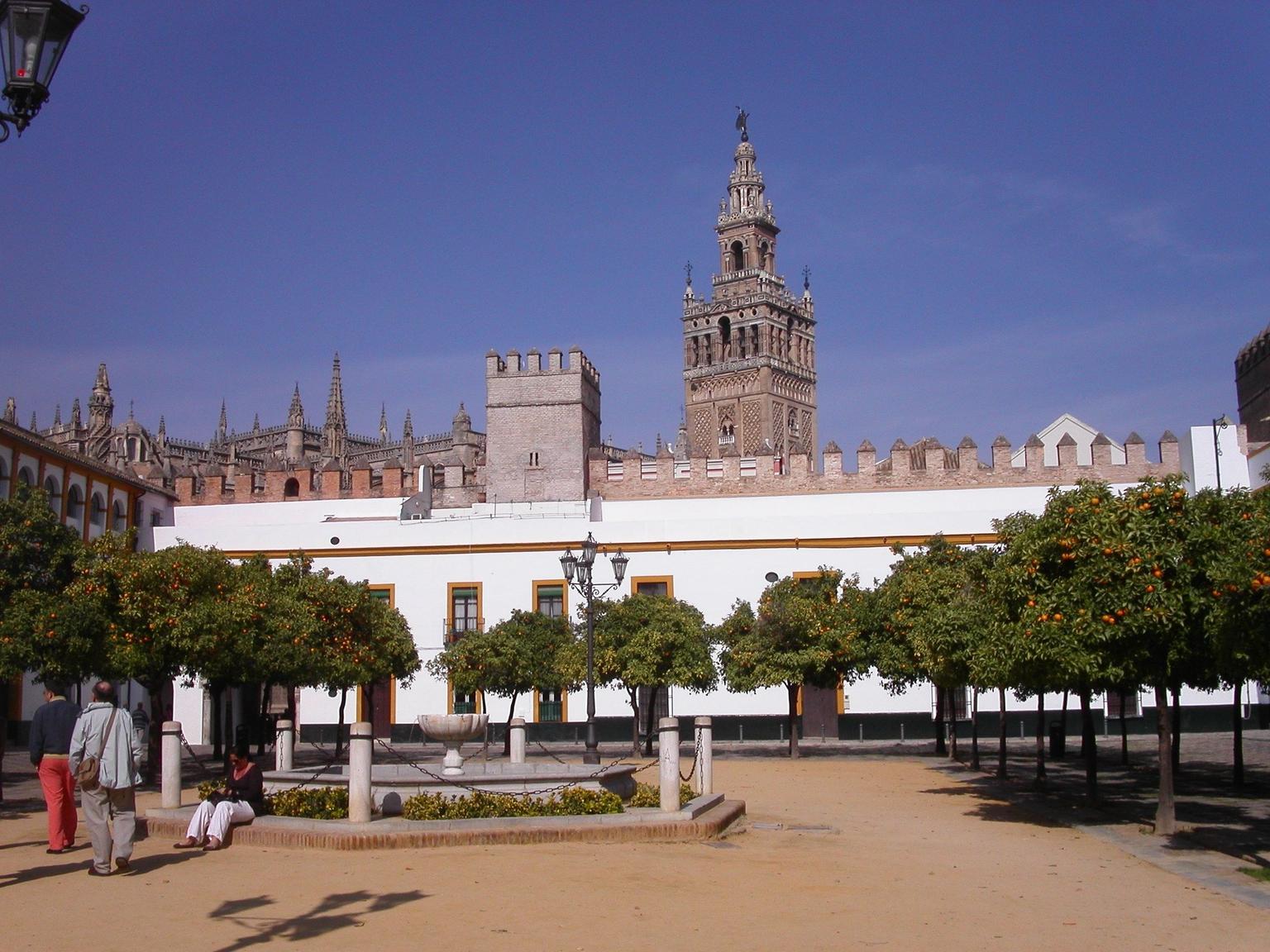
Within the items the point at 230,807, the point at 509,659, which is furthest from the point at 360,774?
the point at 509,659

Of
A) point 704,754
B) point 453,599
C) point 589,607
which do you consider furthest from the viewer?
point 453,599

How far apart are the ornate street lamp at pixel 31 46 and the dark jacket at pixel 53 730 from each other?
5849mm

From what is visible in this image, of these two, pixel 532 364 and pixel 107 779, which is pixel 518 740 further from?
pixel 532 364

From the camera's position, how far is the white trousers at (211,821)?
38.4 feet

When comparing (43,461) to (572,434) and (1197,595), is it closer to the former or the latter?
(572,434)

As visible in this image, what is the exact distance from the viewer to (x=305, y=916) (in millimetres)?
8484

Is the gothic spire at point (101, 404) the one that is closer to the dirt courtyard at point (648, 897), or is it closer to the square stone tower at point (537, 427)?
the square stone tower at point (537, 427)

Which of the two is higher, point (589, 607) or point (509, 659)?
point (589, 607)

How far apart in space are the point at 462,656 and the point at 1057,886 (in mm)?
19153

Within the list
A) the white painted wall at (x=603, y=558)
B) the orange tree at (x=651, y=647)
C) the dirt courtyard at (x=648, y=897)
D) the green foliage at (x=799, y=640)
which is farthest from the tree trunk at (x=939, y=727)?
the dirt courtyard at (x=648, y=897)

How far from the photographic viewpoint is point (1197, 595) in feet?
38.2

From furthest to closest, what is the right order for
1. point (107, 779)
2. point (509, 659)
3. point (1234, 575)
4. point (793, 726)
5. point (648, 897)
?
point (509, 659) → point (793, 726) → point (1234, 575) → point (107, 779) → point (648, 897)

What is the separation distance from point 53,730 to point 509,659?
55.3 ft

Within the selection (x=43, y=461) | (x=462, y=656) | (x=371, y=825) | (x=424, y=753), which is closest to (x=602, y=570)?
(x=462, y=656)
